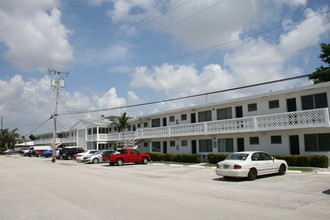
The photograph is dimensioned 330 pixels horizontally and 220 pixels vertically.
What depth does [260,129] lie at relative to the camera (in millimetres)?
24109

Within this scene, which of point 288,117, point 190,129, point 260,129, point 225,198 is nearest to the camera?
point 225,198

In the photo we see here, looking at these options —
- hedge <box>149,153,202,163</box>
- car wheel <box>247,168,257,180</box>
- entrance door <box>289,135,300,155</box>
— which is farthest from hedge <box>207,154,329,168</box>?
hedge <box>149,153,202,163</box>

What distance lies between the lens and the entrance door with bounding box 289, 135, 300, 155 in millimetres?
23328

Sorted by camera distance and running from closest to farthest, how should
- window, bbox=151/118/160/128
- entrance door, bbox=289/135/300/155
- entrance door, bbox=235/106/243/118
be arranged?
1. entrance door, bbox=289/135/300/155
2. entrance door, bbox=235/106/243/118
3. window, bbox=151/118/160/128

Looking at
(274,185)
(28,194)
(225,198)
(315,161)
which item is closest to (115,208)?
(225,198)

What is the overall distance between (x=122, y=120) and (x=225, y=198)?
3316 cm

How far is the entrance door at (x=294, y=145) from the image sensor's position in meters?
23.3

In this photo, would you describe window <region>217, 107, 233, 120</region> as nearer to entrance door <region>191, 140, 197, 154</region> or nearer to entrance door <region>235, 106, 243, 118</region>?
entrance door <region>235, 106, 243, 118</region>

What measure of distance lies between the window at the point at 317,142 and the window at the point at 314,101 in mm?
2208

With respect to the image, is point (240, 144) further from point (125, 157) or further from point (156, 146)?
point (156, 146)

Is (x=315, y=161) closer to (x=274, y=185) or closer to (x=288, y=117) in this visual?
(x=288, y=117)

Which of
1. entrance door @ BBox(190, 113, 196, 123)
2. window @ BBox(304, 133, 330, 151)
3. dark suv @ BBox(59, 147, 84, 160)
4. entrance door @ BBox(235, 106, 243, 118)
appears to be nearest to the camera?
window @ BBox(304, 133, 330, 151)

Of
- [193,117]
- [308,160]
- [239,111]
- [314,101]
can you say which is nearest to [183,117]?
[193,117]

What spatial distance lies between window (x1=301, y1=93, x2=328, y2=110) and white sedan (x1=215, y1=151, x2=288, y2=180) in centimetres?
877
